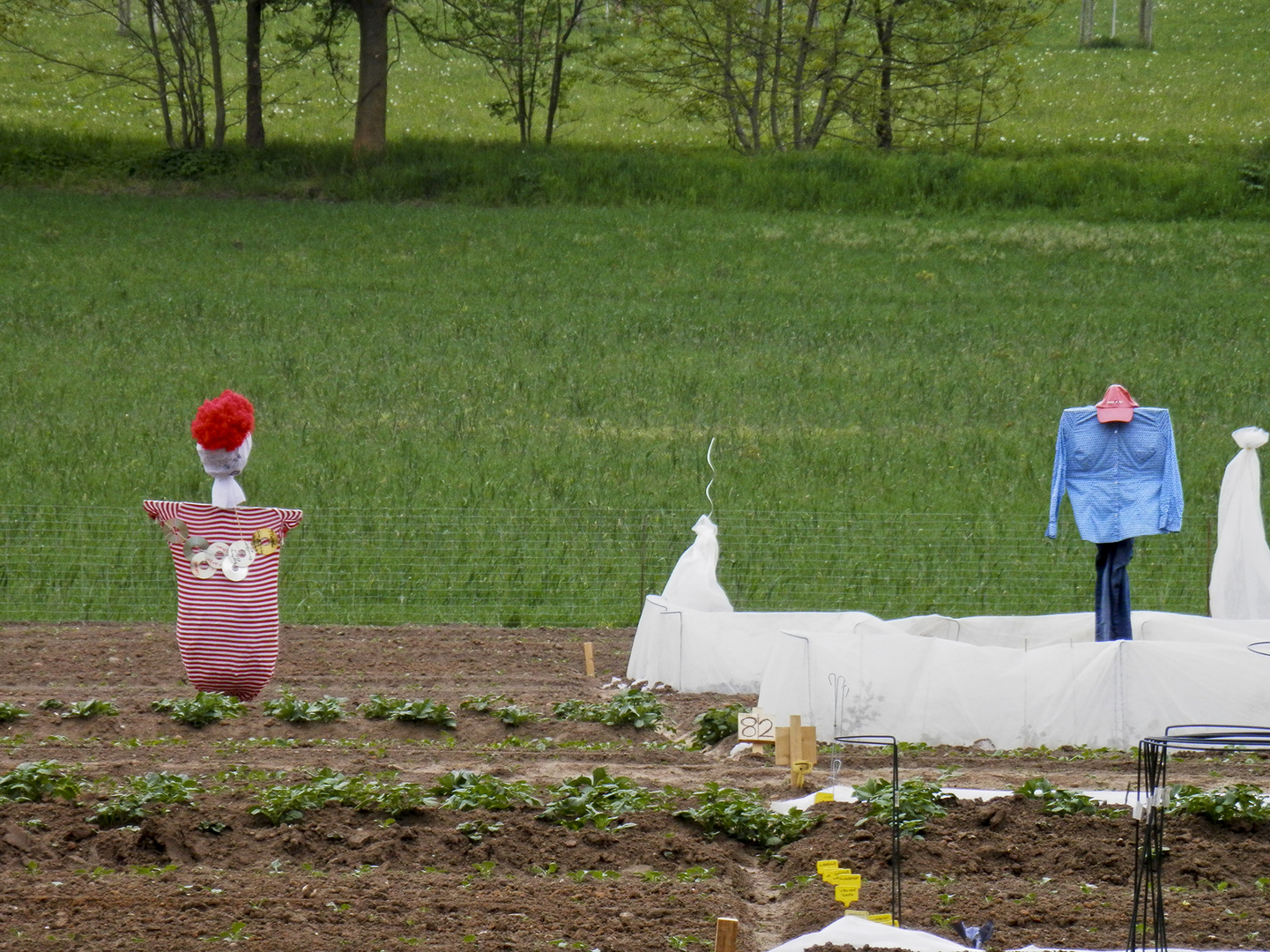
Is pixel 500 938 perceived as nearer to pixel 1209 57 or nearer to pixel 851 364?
pixel 851 364

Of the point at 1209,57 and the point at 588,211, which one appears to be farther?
the point at 1209,57

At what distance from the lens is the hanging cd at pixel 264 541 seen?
757 cm

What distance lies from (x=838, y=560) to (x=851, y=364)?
799 centimetres

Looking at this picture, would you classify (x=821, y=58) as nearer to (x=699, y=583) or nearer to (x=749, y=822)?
(x=699, y=583)

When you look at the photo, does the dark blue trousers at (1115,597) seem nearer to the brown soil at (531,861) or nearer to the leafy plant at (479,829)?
the brown soil at (531,861)

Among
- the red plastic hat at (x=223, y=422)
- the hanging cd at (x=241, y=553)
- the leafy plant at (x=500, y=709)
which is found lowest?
the leafy plant at (x=500, y=709)

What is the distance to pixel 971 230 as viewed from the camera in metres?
27.4

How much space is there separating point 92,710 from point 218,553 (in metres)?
1.10

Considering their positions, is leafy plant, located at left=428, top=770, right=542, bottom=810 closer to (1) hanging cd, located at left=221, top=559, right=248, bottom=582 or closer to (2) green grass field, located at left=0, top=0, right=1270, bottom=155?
(1) hanging cd, located at left=221, top=559, right=248, bottom=582

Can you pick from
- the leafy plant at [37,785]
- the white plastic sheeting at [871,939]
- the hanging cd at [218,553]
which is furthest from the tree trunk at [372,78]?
the white plastic sheeting at [871,939]

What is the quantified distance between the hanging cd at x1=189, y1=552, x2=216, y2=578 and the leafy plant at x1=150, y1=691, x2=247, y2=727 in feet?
2.18

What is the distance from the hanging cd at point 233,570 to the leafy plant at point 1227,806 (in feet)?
15.3

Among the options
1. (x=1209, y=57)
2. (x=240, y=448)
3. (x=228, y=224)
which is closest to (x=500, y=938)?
(x=240, y=448)

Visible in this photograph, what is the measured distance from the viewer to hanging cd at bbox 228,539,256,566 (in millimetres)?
7508
